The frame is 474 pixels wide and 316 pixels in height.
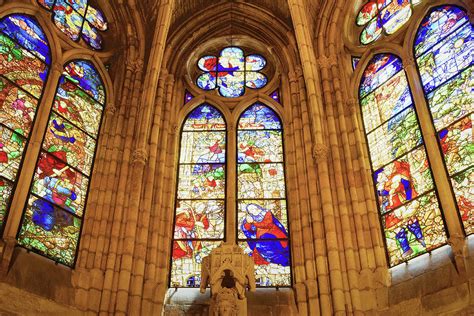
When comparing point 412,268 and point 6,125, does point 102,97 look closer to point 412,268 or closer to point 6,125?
point 6,125

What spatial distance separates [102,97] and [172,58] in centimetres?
208

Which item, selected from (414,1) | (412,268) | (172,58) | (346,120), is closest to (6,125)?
(172,58)

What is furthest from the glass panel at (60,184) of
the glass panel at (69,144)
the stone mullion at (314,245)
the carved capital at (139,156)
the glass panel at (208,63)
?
the glass panel at (208,63)

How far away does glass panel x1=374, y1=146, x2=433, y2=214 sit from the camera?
9461 mm

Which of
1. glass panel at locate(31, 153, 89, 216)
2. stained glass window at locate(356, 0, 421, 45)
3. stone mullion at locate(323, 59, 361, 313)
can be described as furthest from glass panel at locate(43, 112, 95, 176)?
stained glass window at locate(356, 0, 421, 45)

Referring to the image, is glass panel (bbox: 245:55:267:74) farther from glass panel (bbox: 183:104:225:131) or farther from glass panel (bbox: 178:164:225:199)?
glass panel (bbox: 178:164:225:199)

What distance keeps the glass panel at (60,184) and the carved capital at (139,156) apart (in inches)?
37.4

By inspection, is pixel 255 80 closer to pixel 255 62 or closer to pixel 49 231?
pixel 255 62

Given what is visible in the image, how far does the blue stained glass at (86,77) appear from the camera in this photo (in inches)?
450

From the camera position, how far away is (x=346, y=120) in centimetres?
1116

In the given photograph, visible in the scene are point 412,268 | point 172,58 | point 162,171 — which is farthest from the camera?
point 172,58

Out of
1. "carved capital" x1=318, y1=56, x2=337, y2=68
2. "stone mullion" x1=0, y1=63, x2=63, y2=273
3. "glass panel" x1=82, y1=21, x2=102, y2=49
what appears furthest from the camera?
"glass panel" x1=82, y1=21, x2=102, y2=49

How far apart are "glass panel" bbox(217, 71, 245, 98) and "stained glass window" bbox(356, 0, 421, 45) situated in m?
2.88

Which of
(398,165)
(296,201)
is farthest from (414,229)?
(296,201)
